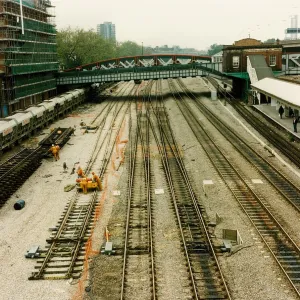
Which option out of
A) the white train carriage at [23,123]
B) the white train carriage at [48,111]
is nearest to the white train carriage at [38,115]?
the white train carriage at [48,111]

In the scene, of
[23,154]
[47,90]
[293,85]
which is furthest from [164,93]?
[23,154]

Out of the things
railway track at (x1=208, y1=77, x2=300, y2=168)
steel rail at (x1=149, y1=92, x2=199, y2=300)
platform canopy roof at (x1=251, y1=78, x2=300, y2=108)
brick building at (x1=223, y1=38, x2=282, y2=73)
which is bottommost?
steel rail at (x1=149, y1=92, x2=199, y2=300)

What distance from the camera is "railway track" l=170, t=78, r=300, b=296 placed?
45.8 ft

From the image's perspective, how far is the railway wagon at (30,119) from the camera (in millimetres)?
31438

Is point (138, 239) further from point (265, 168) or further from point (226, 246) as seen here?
point (265, 168)

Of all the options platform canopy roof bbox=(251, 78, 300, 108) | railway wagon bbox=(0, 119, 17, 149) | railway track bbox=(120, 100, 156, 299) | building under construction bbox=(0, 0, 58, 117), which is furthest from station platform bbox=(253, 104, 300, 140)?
building under construction bbox=(0, 0, 58, 117)

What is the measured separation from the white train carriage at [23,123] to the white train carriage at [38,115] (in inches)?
29.4

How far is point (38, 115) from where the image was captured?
38719 mm

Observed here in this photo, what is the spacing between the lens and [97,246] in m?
15.9

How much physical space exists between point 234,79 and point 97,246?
161 ft

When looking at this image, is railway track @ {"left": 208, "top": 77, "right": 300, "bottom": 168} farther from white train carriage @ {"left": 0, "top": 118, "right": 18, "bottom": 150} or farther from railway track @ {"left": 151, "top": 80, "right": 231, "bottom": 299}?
white train carriage @ {"left": 0, "top": 118, "right": 18, "bottom": 150}

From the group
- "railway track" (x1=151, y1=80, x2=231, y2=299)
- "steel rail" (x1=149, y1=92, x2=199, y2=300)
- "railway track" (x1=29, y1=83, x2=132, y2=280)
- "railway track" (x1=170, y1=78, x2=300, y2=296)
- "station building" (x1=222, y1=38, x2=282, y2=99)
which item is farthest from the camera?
"station building" (x1=222, y1=38, x2=282, y2=99)

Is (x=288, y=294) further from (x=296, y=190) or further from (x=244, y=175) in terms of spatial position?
(x=244, y=175)

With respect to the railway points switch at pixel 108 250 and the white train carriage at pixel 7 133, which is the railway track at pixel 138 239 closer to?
the railway points switch at pixel 108 250
